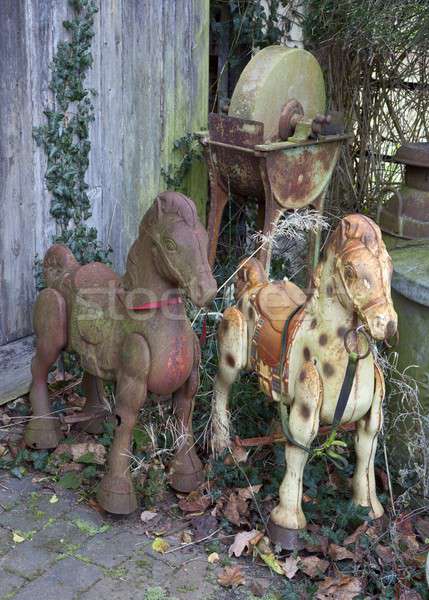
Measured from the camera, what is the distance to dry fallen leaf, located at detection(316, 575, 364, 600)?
9.73 feet

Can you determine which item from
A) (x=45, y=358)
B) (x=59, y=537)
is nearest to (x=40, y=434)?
(x=45, y=358)

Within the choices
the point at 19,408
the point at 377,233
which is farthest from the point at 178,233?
the point at 19,408

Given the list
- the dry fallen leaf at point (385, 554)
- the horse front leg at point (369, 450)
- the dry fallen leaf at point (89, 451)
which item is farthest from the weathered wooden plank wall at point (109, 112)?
the dry fallen leaf at point (385, 554)

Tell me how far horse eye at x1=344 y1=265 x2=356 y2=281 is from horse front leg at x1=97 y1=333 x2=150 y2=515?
3.01 ft

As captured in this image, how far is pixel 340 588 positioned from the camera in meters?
3.01

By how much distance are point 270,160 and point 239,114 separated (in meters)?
0.39

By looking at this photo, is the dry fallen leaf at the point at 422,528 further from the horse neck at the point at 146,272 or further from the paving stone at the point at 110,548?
the horse neck at the point at 146,272

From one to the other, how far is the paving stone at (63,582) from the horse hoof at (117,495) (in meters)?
0.28

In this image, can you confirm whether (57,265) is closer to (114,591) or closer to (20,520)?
(20,520)

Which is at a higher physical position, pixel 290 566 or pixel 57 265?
pixel 57 265

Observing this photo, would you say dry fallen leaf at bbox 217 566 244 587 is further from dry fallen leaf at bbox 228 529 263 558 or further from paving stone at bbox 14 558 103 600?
paving stone at bbox 14 558 103 600

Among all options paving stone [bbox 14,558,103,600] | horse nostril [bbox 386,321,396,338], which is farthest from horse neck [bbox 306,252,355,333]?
paving stone [bbox 14,558,103,600]

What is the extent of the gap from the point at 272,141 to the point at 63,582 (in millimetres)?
2893

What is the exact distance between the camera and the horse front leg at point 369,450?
319cm
